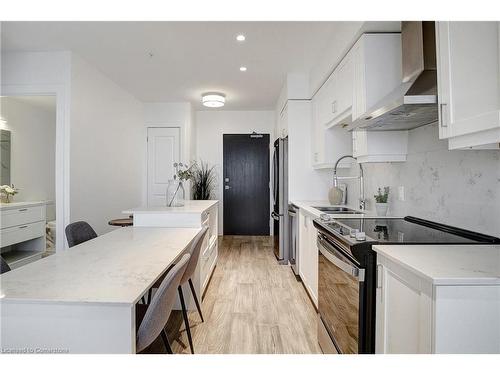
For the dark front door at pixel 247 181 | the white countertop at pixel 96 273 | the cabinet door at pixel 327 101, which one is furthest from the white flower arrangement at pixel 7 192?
the cabinet door at pixel 327 101

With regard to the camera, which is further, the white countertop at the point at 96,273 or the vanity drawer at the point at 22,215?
the vanity drawer at the point at 22,215

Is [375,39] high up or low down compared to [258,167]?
up

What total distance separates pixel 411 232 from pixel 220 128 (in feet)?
16.3

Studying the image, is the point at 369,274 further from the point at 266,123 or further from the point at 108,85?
the point at 266,123

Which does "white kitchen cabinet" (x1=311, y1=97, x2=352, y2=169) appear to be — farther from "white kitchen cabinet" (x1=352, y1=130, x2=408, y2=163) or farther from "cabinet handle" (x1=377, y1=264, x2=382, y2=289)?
"cabinet handle" (x1=377, y1=264, x2=382, y2=289)

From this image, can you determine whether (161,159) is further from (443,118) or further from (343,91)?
(443,118)

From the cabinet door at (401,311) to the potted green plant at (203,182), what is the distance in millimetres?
4775

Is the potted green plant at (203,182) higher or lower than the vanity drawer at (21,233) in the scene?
higher

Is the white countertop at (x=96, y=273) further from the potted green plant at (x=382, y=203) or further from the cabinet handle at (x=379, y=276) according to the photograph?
the potted green plant at (x=382, y=203)

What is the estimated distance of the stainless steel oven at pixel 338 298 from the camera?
4.57 feet

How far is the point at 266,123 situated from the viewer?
6.11 metres

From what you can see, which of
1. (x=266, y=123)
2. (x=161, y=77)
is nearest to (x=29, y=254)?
(x=161, y=77)

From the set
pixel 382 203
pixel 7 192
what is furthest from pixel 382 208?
pixel 7 192
